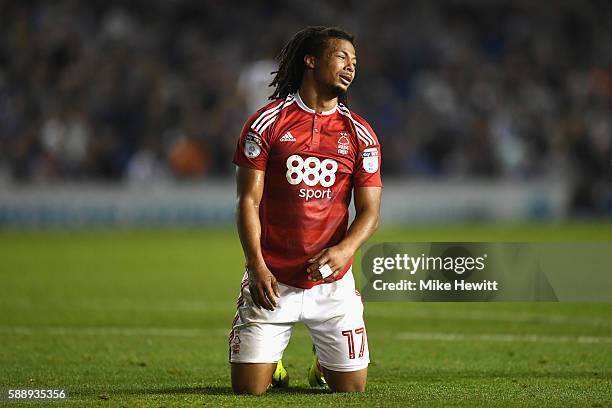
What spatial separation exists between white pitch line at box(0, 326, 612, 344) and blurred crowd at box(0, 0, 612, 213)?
40.6 ft

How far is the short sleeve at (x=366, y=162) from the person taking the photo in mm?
6285

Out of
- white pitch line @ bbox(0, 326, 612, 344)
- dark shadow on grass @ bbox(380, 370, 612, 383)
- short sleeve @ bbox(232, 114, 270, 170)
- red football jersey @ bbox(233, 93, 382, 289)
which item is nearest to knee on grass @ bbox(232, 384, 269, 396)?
red football jersey @ bbox(233, 93, 382, 289)

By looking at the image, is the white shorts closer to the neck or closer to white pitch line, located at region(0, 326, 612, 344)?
the neck

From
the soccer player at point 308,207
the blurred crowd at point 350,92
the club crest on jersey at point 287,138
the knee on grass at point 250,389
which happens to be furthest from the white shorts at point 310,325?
the blurred crowd at point 350,92

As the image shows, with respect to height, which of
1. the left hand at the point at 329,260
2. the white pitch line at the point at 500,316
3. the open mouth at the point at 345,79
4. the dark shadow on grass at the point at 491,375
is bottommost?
the white pitch line at the point at 500,316

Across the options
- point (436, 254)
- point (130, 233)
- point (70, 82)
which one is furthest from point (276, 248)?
point (70, 82)

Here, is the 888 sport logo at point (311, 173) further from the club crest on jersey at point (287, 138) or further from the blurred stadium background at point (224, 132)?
the blurred stadium background at point (224, 132)

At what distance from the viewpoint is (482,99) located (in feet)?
83.9

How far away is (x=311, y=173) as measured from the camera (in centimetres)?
623

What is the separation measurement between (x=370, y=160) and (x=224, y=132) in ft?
55.0

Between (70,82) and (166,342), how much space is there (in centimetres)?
1506

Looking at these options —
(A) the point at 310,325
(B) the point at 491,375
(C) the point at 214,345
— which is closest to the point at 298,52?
(A) the point at 310,325

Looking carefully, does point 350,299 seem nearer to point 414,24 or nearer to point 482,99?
point 482,99

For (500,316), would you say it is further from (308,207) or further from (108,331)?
(308,207)
